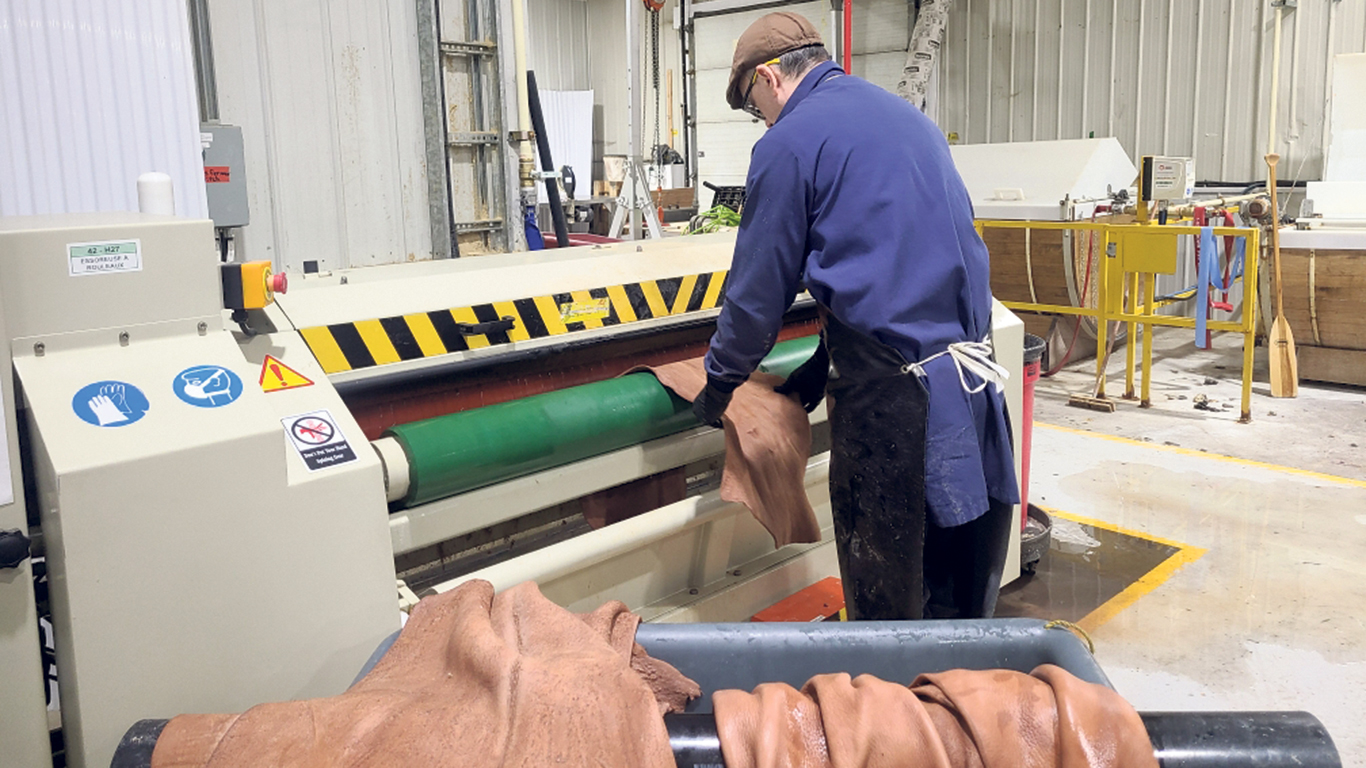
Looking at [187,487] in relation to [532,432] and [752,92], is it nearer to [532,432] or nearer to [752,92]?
[532,432]

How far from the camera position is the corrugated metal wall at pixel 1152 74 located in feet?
25.5

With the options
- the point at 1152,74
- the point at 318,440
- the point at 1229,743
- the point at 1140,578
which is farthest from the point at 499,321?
the point at 1152,74

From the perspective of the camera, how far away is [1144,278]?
563cm

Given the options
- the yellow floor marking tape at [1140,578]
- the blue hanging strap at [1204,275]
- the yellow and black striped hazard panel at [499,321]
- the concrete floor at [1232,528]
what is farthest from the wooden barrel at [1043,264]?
the yellow and black striped hazard panel at [499,321]

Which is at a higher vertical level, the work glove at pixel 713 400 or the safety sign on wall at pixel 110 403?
the safety sign on wall at pixel 110 403

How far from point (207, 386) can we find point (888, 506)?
52.8 inches

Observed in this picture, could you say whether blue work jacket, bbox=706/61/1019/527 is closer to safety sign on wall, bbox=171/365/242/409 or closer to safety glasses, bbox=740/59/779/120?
safety glasses, bbox=740/59/779/120

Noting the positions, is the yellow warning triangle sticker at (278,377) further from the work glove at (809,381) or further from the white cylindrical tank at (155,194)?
the work glove at (809,381)

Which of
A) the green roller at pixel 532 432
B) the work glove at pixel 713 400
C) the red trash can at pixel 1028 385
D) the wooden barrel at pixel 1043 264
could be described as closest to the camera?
the green roller at pixel 532 432

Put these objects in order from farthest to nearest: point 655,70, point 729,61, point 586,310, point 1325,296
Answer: point 729,61 < point 655,70 < point 1325,296 < point 586,310

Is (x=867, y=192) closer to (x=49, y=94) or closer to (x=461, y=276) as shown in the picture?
(x=461, y=276)

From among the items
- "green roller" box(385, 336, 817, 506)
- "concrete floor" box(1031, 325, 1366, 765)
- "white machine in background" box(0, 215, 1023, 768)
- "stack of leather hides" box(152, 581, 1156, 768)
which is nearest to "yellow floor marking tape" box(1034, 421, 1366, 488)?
"concrete floor" box(1031, 325, 1366, 765)

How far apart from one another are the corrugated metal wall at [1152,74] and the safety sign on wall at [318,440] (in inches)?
333

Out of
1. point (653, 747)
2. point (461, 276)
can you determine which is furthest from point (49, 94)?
point (653, 747)
